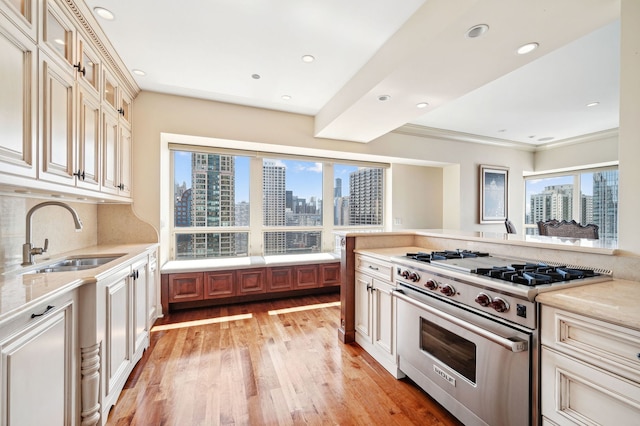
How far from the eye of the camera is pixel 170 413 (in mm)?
1645

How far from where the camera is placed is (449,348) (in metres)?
1.60

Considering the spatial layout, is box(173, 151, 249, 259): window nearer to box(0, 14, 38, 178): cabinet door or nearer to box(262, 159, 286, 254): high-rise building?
box(262, 159, 286, 254): high-rise building

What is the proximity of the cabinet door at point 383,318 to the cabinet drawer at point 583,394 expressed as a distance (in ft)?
3.39

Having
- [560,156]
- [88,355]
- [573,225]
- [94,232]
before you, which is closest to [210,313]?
[94,232]

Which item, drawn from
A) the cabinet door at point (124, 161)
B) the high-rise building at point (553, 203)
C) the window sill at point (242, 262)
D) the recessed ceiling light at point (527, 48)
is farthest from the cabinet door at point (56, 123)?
the high-rise building at point (553, 203)

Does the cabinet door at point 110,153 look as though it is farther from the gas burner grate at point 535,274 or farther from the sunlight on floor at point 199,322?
the gas burner grate at point 535,274

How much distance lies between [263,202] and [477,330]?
350 centimetres

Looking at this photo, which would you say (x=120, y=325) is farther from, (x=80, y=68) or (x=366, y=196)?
(x=366, y=196)

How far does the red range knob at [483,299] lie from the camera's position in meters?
1.33

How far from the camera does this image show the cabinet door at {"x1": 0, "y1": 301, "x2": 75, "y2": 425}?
92 cm

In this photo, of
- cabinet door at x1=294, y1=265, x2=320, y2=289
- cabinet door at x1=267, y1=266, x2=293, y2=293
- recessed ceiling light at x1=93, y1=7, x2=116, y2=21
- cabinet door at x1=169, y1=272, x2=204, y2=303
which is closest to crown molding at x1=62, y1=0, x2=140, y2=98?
recessed ceiling light at x1=93, y1=7, x2=116, y2=21

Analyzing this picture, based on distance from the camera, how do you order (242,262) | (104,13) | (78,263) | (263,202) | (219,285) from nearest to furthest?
(104,13), (78,263), (219,285), (242,262), (263,202)

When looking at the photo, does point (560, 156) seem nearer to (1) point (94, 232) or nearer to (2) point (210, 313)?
(2) point (210, 313)

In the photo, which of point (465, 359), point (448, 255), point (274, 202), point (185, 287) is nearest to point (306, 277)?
point (274, 202)
